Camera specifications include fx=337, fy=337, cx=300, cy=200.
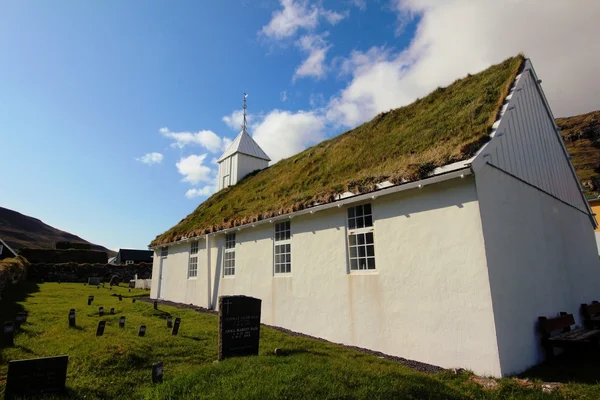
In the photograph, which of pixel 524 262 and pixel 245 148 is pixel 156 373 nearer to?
pixel 524 262

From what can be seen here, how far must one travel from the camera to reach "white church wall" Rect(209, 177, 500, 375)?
692 centimetres

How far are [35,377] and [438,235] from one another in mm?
7590

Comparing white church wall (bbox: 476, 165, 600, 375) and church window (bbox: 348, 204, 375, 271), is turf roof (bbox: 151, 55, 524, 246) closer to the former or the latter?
church window (bbox: 348, 204, 375, 271)

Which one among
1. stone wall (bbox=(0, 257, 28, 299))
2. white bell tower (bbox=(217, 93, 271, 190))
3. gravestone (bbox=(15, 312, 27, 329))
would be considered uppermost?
white bell tower (bbox=(217, 93, 271, 190))

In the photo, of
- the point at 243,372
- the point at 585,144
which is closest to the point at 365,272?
the point at 243,372

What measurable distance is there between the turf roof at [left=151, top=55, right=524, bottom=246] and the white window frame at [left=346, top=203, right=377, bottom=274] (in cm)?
72

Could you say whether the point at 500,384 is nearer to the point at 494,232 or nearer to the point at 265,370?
the point at 494,232

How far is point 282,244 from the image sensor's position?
1210 centimetres

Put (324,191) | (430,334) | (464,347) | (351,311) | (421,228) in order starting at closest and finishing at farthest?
(464,347)
(430,334)
(421,228)
(351,311)
(324,191)

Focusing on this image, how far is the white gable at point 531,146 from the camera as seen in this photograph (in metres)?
8.26

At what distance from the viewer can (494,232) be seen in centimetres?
730

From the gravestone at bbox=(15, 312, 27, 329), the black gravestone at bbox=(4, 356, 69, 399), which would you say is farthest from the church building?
the gravestone at bbox=(15, 312, 27, 329)

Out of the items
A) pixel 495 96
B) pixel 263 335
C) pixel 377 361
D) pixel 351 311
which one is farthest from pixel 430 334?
pixel 495 96

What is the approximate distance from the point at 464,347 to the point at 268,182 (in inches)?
496
